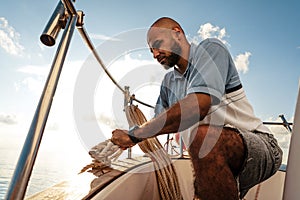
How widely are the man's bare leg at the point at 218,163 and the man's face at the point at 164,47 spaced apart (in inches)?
13.0

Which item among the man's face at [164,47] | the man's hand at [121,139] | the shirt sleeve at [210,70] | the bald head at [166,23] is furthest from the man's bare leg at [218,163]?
the bald head at [166,23]

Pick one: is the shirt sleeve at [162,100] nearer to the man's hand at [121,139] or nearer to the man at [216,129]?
the man at [216,129]

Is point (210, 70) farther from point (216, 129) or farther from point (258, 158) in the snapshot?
point (258, 158)

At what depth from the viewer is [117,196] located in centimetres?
86

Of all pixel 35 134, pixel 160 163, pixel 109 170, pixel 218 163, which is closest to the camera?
pixel 35 134

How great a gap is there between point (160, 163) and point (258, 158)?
1.72 feet

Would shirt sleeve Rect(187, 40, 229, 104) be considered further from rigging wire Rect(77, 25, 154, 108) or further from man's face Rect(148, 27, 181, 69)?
rigging wire Rect(77, 25, 154, 108)

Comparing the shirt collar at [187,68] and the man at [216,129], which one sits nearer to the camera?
the man at [216,129]

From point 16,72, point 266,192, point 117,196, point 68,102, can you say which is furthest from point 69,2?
point 266,192

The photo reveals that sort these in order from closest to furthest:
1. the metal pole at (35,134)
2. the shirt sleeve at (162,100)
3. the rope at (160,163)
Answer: the metal pole at (35,134), the rope at (160,163), the shirt sleeve at (162,100)

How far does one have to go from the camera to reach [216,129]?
96 centimetres

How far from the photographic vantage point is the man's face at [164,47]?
3.75ft

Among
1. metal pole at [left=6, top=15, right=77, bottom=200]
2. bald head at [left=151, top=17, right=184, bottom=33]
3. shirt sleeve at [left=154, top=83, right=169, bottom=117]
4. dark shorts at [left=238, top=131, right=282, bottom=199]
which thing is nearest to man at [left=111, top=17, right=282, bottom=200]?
dark shorts at [left=238, top=131, right=282, bottom=199]

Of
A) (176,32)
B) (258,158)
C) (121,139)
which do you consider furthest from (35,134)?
(176,32)
